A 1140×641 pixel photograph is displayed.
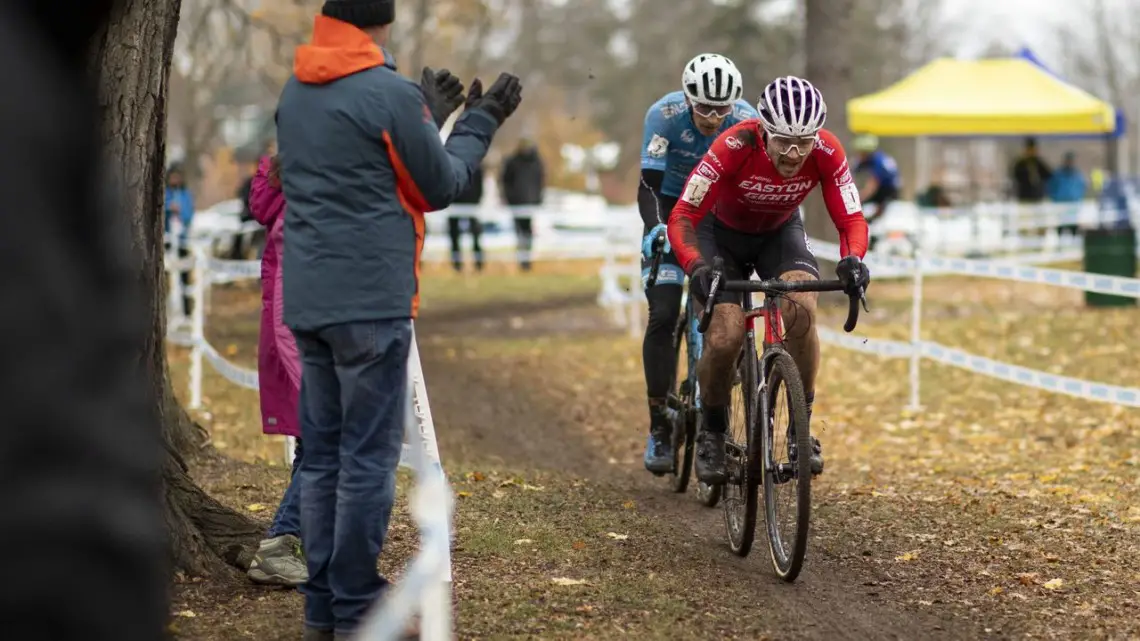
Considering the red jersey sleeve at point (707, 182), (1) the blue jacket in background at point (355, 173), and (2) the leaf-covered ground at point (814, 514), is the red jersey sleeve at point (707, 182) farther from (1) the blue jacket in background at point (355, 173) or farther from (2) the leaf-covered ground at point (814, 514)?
(1) the blue jacket in background at point (355, 173)

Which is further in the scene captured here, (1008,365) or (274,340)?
(1008,365)

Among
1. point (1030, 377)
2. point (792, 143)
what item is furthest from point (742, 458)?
point (1030, 377)

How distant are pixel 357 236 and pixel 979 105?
77.5ft

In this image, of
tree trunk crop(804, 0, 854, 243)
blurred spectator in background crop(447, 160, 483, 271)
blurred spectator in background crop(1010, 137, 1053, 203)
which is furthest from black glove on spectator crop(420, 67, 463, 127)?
blurred spectator in background crop(1010, 137, 1053, 203)

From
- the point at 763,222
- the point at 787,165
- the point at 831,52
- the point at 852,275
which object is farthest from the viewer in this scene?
the point at 831,52

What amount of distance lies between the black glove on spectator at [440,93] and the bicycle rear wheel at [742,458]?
2152mm

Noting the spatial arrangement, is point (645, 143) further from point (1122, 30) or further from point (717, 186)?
point (1122, 30)

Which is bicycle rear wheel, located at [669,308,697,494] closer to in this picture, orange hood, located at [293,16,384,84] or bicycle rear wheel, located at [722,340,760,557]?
bicycle rear wheel, located at [722,340,760,557]

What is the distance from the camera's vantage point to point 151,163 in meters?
6.01

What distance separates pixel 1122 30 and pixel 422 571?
81.1 metres

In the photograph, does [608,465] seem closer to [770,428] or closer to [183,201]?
[770,428]

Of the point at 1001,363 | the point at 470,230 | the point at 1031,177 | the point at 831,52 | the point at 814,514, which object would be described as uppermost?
the point at 831,52

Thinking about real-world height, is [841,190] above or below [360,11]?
below

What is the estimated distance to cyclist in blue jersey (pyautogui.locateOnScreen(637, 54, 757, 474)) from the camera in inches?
295
